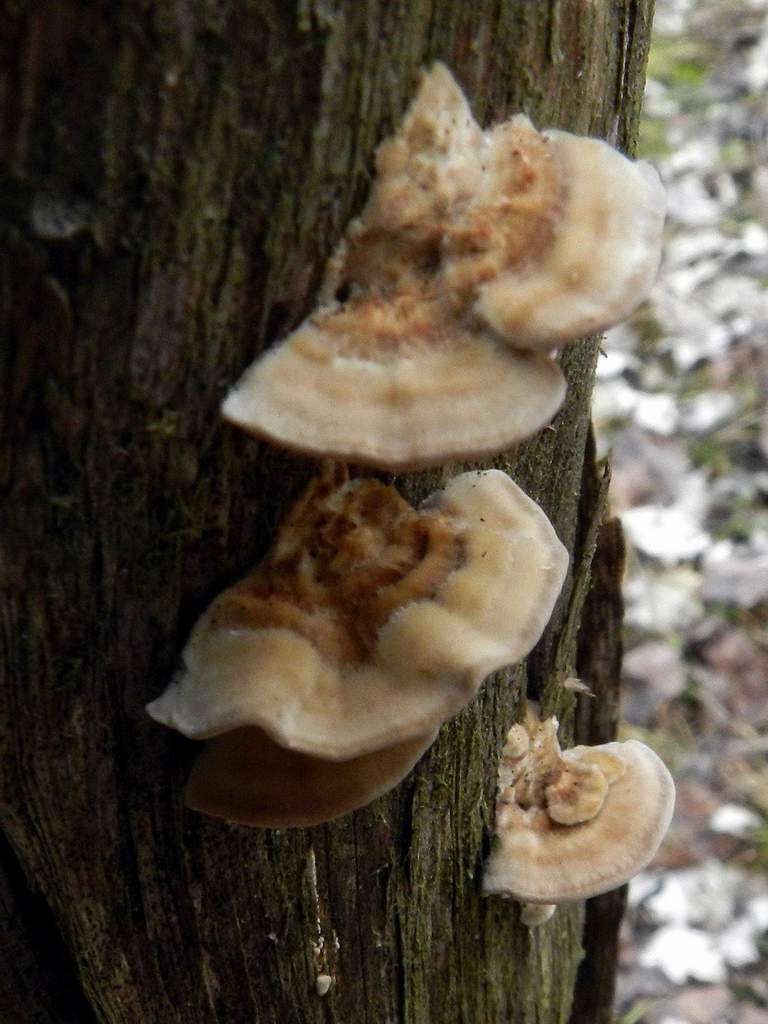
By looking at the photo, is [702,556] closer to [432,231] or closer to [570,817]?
[570,817]

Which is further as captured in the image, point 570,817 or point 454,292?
point 570,817

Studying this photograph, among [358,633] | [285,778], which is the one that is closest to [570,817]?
[285,778]

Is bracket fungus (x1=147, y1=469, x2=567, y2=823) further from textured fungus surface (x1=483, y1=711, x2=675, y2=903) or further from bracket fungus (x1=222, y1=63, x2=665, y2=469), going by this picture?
textured fungus surface (x1=483, y1=711, x2=675, y2=903)

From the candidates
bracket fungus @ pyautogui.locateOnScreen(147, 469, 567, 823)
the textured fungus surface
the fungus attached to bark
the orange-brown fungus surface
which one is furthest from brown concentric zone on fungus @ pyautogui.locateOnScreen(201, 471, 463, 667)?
the textured fungus surface

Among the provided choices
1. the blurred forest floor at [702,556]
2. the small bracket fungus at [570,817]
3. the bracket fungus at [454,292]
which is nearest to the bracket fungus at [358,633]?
the bracket fungus at [454,292]

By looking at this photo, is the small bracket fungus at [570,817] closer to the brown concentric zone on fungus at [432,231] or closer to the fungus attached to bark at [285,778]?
the fungus attached to bark at [285,778]

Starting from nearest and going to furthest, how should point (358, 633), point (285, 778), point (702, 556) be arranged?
point (358, 633) → point (285, 778) → point (702, 556)

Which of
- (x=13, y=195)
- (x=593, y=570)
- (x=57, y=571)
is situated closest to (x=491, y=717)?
(x=593, y=570)
